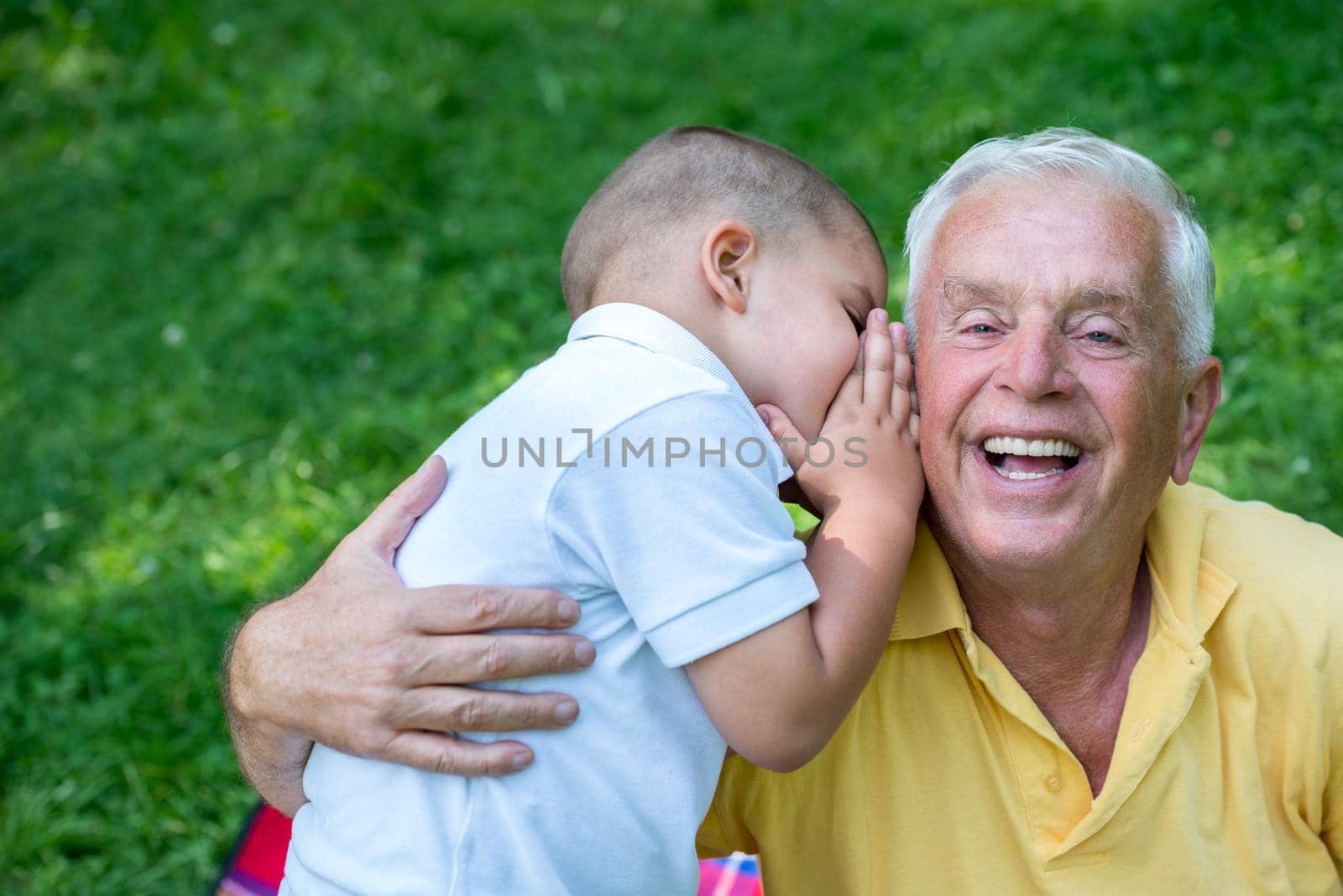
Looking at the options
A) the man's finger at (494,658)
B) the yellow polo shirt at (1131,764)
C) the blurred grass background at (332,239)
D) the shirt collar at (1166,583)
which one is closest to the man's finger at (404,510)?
the man's finger at (494,658)

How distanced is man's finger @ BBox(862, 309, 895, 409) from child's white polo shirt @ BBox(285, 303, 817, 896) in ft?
0.96

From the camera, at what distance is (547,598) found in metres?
2.19

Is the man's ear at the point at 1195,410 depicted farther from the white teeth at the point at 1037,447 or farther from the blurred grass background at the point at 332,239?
the blurred grass background at the point at 332,239

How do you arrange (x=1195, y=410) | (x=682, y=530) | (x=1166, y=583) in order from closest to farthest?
(x=682, y=530)
(x=1166, y=583)
(x=1195, y=410)

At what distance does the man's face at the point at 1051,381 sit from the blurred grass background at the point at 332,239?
2.01 metres

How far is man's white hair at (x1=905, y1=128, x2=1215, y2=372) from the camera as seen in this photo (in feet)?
8.07

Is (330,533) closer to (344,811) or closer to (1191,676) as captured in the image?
(344,811)

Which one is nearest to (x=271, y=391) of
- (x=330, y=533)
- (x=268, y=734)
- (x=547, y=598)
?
(x=330, y=533)

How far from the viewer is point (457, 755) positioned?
2164 millimetres

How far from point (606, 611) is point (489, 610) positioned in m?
0.21

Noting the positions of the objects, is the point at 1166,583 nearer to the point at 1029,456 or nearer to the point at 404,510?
the point at 1029,456

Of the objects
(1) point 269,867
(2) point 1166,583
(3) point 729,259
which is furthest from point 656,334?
(1) point 269,867

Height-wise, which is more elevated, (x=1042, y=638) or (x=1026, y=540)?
(x=1026, y=540)

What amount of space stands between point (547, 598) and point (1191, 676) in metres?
1.17
